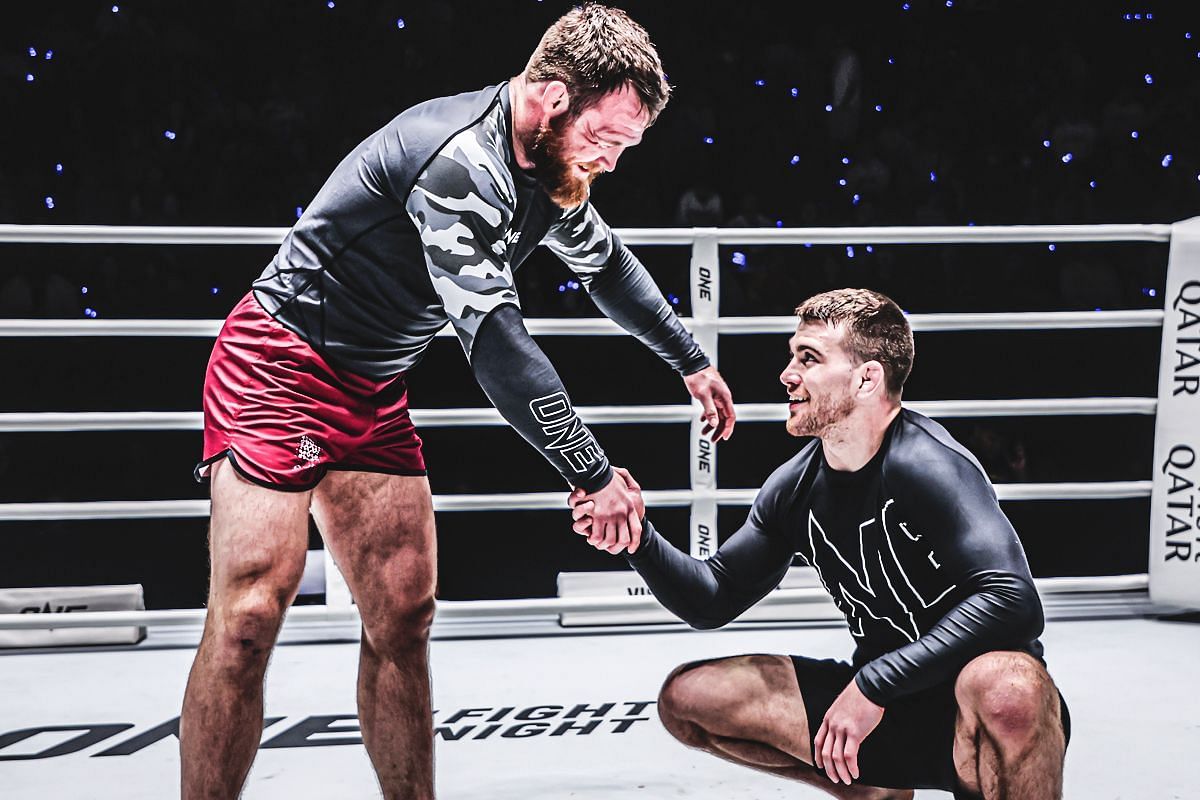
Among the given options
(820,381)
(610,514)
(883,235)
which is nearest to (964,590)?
(820,381)

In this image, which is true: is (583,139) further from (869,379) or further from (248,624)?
(248,624)

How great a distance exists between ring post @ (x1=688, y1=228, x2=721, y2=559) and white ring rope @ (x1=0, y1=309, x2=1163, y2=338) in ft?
0.12

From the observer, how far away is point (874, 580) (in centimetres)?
139

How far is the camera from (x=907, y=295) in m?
3.29

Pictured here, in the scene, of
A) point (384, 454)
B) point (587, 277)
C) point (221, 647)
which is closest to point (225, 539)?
point (221, 647)

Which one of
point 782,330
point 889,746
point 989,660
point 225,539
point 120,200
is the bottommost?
point 889,746

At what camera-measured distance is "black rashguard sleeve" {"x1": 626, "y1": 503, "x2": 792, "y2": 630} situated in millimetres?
1397

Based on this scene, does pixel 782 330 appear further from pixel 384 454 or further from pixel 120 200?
pixel 120 200

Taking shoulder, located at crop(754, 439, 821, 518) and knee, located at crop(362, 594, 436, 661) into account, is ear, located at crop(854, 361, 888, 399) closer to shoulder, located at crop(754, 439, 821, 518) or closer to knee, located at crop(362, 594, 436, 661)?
shoulder, located at crop(754, 439, 821, 518)

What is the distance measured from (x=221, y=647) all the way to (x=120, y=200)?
217 centimetres

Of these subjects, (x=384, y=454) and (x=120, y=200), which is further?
(x=120, y=200)

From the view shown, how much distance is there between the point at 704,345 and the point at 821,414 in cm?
134

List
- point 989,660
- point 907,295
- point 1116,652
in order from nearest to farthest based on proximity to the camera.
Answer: point 989,660 < point 1116,652 < point 907,295

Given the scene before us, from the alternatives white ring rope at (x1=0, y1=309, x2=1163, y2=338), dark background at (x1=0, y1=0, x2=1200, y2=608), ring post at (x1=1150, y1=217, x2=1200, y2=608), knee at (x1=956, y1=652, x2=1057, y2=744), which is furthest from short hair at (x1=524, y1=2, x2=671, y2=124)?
ring post at (x1=1150, y1=217, x2=1200, y2=608)
